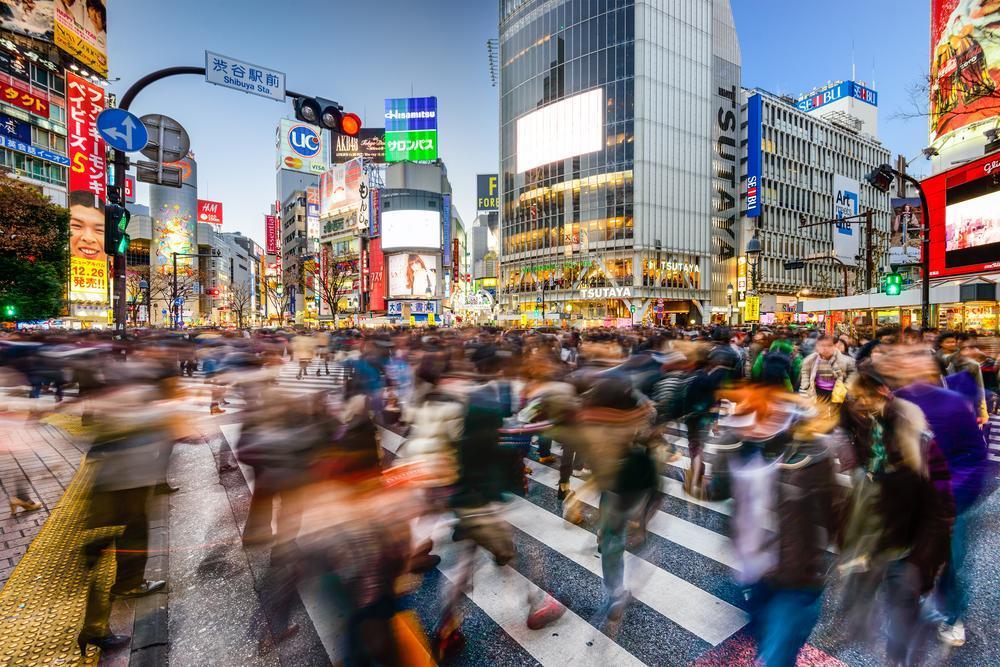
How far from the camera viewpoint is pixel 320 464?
9.39ft

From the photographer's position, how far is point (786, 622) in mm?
2389

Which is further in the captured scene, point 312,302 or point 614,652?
point 312,302

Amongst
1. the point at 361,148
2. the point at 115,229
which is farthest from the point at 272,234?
the point at 115,229

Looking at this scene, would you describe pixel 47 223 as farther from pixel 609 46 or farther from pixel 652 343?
pixel 609 46

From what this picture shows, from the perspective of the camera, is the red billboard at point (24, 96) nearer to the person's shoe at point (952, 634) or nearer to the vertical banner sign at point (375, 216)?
the vertical banner sign at point (375, 216)

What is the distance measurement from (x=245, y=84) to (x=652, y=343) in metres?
9.31

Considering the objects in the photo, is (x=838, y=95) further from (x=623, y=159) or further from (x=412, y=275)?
(x=412, y=275)

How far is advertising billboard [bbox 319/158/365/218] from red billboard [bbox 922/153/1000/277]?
6969 centimetres

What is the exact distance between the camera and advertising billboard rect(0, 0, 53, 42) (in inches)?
1272

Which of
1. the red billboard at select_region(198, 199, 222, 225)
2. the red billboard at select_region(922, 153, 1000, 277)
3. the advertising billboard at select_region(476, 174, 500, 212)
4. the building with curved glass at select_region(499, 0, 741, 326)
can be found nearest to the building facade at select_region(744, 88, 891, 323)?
the building with curved glass at select_region(499, 0, 741, 326)

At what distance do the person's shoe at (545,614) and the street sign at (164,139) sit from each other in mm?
9062

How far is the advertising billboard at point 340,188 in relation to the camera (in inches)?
2958

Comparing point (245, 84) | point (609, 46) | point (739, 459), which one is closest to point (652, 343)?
point (739, 459)

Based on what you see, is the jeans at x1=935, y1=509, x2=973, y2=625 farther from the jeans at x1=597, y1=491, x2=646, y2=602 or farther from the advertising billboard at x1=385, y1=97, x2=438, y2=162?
the advertising billboard at x1=385, y1=97, x2=438, y2=162
